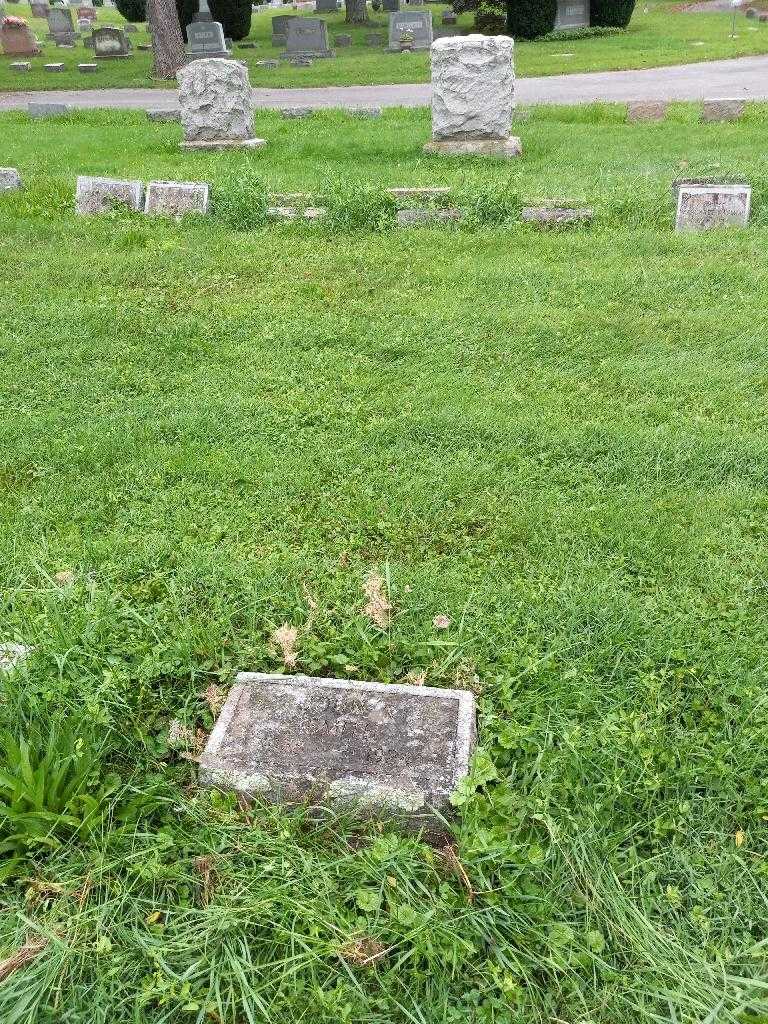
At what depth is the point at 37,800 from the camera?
212 cm

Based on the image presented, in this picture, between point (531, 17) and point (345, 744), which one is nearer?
point (345, 744)

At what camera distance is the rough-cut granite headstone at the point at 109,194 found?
7574mm

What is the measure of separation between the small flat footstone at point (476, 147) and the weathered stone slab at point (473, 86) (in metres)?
0.08

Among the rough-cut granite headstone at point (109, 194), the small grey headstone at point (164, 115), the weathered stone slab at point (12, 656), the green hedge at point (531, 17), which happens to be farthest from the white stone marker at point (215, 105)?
the green hedge at point (531, 17)

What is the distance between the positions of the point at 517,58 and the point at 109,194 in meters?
15.9

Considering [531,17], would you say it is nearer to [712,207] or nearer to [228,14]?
[228,14]

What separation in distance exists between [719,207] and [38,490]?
18.9 feet

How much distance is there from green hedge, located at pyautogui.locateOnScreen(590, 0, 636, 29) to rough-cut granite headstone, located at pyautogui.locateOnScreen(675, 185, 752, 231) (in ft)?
68.7

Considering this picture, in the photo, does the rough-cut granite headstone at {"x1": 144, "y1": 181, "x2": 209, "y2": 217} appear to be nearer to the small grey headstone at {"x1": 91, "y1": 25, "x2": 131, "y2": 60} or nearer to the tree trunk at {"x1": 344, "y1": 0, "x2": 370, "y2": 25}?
the small grey headstone at {"x1": 91, "y1": 25, "x2": 131, "y2": 60}

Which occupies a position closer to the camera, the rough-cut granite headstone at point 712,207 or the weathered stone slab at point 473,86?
the rough-cut granite headstone at point 712,207

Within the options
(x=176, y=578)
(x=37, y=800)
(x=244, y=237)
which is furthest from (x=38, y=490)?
(x=244, y=237)

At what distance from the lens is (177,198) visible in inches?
293

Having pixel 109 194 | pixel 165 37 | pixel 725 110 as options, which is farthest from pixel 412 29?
pixel 109 194

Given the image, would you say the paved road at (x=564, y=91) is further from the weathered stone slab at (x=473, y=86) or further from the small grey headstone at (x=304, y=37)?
the small grey headstone at (x=304, y=37)
